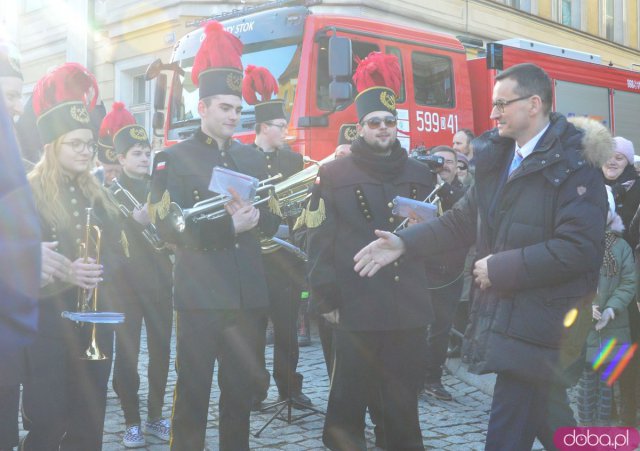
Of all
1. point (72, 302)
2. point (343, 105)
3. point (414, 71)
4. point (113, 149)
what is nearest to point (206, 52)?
point (72, 302)

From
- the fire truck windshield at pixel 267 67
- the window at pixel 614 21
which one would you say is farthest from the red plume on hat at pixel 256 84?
the window at pixel 614 21

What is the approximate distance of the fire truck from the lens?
8820mm

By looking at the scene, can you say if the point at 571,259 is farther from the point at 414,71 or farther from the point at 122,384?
the point at 414,71

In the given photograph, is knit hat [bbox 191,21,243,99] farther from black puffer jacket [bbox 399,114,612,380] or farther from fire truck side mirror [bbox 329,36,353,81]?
fire truck side mirror [bbox 329,36,353,81]

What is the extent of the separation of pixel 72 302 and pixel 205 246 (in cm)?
73

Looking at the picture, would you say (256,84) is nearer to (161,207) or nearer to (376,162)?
(376,162)

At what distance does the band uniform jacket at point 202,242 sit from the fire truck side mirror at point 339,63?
13.4 ft

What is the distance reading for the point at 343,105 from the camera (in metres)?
8.92

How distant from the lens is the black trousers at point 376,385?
4.36 metres

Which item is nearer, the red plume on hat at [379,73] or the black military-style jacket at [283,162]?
the red plume on hat at [379,73]

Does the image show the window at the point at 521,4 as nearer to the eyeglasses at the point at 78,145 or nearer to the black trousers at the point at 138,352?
the black trousers at the point at 138,352

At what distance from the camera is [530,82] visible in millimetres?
3586

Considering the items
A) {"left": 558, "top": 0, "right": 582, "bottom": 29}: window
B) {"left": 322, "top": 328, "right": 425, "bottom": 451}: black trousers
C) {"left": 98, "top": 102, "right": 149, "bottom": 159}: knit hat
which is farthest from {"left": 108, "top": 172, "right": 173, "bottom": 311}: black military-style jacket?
{"left": 558, "top": 0, "right": 582, "bottom": 29}: window

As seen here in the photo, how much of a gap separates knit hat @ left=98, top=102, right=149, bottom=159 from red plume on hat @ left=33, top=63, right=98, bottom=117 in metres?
1.53
